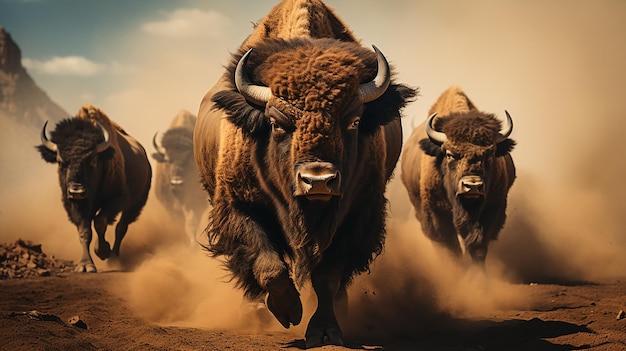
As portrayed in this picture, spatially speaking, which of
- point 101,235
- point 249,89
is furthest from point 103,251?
point 249,89

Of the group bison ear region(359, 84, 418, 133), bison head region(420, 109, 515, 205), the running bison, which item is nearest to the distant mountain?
the running bison

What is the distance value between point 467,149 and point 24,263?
6.84 meters

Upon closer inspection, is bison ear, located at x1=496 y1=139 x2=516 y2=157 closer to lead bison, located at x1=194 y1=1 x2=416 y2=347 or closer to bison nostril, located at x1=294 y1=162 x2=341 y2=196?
lead bison, located at x1=194 y1=1 x2=416 y2=347

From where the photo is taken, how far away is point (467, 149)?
9.36 meters

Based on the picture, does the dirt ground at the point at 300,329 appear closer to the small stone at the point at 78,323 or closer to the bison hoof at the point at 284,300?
the small stone at the point at 78,323

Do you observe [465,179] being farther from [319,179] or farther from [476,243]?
[319,179]

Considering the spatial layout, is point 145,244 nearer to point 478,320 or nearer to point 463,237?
point 463,237

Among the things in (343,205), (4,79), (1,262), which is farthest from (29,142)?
(343,205)

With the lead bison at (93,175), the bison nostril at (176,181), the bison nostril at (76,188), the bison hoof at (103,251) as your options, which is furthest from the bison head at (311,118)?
the bison nostril at (176,181)

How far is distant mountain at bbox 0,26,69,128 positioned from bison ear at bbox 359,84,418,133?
44.6 metres

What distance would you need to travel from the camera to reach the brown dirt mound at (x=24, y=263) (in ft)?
35.6

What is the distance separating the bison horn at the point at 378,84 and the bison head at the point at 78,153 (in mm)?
7792

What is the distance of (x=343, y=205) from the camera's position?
5551mm

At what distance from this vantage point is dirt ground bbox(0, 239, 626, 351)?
529cm
